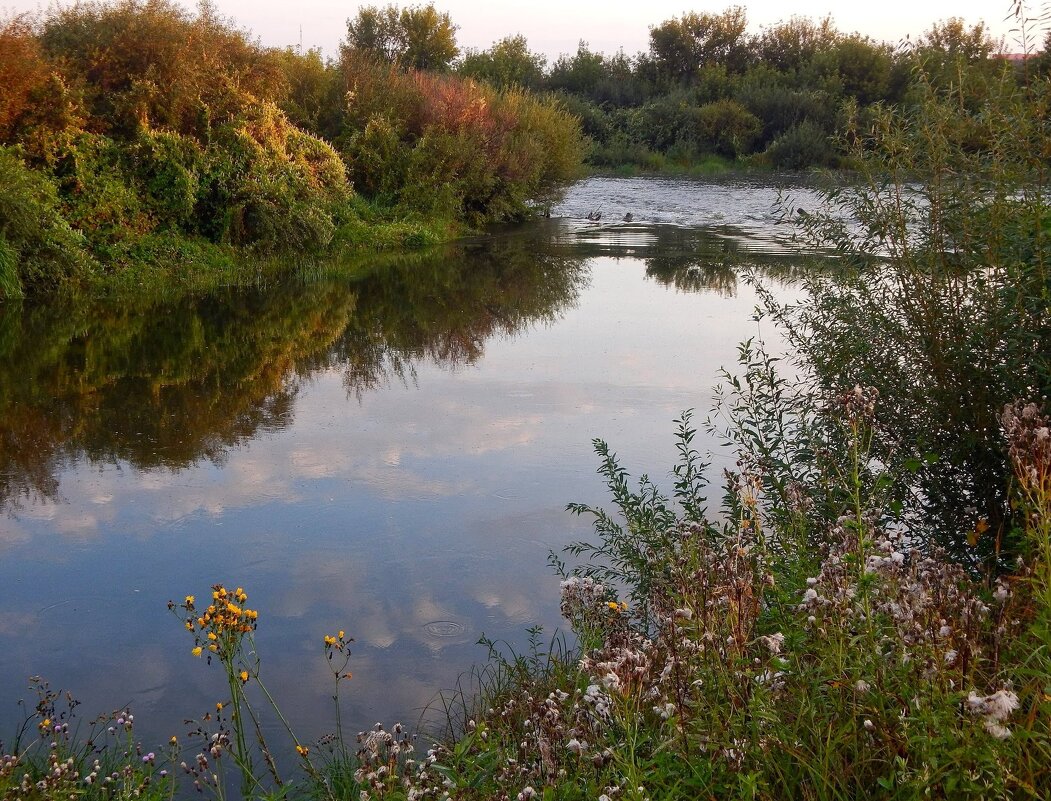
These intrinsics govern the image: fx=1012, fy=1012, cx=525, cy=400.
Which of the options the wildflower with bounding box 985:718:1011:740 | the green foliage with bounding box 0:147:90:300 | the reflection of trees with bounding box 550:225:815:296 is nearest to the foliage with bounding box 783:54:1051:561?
the wildflower with bounding box 985:718:1011:740

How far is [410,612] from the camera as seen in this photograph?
541cm

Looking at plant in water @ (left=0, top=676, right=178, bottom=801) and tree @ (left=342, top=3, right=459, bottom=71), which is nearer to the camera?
plant in water @ (left=0, top=676, right=178, bottom=801)

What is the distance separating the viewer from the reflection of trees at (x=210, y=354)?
817 cm

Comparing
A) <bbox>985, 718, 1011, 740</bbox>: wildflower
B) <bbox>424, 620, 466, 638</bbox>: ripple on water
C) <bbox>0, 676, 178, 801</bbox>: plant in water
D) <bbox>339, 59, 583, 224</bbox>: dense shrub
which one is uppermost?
<bbox>339, 59, 583, 224</bbox>: dense shrub

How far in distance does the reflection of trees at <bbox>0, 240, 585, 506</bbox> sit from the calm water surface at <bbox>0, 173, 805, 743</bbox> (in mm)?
42

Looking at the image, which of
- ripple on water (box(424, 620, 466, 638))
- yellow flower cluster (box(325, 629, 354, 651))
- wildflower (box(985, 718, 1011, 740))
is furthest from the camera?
ripple on water (box(424, 620, 466, 638))

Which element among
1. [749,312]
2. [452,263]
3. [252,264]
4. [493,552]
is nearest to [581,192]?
[452,263]

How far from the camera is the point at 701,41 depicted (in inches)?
2576

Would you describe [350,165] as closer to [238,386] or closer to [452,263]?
[452,263]

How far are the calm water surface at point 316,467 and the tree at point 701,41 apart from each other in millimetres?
53689

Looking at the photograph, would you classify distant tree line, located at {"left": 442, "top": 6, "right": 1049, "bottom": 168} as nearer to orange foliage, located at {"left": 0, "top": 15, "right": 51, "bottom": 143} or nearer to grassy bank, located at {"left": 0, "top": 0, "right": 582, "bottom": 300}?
grassy bank, located at {"left": 0, "top": 0, "right": 582, "bottom": 300}

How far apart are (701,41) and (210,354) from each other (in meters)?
60.5

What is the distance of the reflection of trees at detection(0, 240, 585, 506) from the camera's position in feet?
26.8

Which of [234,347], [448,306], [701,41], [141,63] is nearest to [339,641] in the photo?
[234,347]
